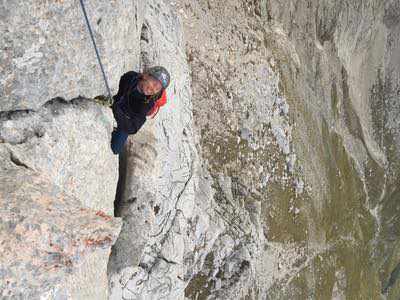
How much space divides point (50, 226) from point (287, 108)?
24120 millimetres

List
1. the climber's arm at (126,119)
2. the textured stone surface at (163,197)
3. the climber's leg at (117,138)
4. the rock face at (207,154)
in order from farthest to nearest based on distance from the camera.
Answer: the textured stone surface at (163,197)
the climber's leg at (117,138)
the climber's arm at (126,119)
the rock face at (207,154)

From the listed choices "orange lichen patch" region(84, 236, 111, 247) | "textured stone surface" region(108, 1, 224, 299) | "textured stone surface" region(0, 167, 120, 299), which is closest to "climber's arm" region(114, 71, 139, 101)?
"textured stone surface" region(108, 1, 224, 299)

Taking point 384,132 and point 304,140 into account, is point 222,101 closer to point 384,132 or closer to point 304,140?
point 304,140

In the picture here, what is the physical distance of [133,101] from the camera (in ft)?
44.5

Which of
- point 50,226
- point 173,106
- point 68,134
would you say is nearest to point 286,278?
point 173,106

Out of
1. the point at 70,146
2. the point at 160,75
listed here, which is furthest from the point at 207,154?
the point at 70,146

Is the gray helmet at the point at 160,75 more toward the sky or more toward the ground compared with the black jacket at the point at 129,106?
more toward the sky

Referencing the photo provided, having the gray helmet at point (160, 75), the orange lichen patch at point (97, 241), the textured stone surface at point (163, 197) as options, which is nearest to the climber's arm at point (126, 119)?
the gray helmet at point (160, 75)

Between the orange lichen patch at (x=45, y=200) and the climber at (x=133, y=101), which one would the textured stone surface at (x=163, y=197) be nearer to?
the climber at (x=133, y=101)

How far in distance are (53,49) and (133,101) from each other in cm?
338

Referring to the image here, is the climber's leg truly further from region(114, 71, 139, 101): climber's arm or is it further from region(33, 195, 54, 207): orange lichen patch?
region(33, 195, 54, 207): orange lichen patch

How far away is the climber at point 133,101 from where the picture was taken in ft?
43.0

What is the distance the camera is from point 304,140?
33.8m

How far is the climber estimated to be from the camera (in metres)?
13.1
